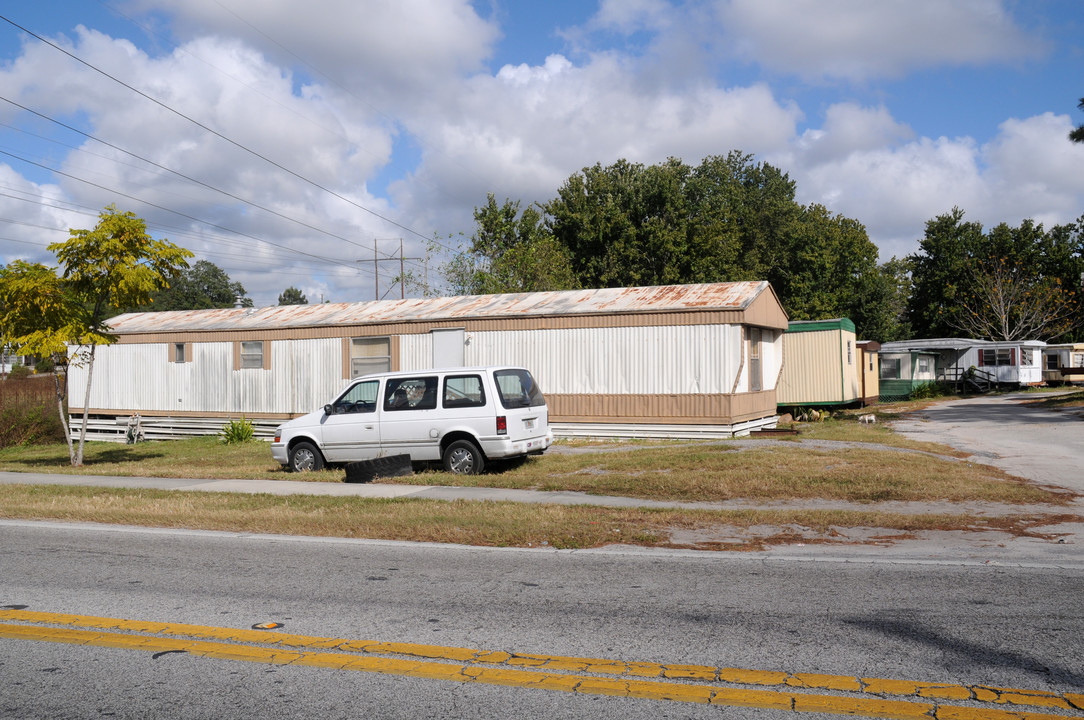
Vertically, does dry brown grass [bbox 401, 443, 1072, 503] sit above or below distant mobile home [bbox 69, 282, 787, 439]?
below

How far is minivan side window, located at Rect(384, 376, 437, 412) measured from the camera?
1395cm

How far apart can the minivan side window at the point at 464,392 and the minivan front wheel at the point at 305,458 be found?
2661 millimetres

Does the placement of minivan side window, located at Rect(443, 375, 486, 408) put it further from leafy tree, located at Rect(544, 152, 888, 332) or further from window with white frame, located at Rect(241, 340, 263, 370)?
leafy tree, located at Rect(544, 152, 888, 332)

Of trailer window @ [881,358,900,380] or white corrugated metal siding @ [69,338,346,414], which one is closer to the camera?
white corrugated metal siding @ [69,338,346,414]

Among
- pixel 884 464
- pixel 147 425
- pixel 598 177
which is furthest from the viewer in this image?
pixel 598 177

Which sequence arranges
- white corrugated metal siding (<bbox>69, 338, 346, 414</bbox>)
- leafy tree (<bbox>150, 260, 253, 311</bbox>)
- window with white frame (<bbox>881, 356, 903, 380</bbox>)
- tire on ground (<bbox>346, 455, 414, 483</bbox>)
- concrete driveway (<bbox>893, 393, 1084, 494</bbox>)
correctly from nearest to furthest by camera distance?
1. tire on ground (<bbox>346, 455, 414, 483</bbox>)
2. concrete driveway (<bbox>893, 393, 1084, 494</bbox>)
3. white corrugated metal siding (<bbox>69, 338, 346, 414</bbox>)
4. window with white frame (<bbox>881, 356, 903, 380</bbox>)
5. leafy tree (<bbox>150, 260, 253, 311</bbox>)

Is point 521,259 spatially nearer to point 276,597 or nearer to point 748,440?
point 748,440

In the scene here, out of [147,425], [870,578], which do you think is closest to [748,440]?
[870,578]

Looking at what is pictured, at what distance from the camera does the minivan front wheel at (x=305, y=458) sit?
14.7 metres

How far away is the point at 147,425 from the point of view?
981 inches

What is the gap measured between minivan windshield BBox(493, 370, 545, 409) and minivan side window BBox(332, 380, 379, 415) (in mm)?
2299

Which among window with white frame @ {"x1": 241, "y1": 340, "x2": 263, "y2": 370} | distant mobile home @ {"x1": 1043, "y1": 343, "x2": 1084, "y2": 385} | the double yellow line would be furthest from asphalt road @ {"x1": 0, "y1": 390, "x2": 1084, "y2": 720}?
distant mobile home @ {"x1": 1043, "y1": 343, "x2": 1084, "y2": 385}

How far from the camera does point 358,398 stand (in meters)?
14.6

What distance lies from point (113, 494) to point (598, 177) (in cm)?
4001
